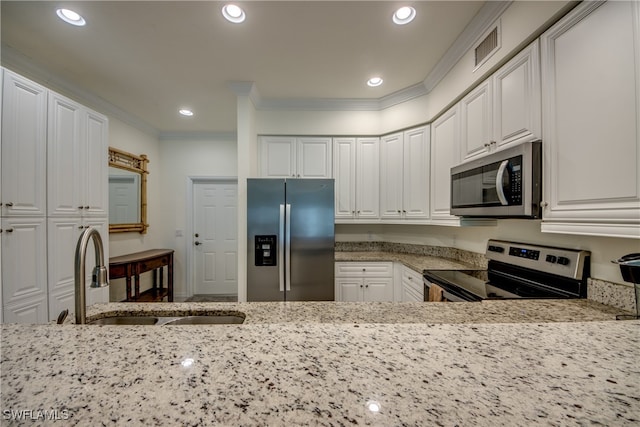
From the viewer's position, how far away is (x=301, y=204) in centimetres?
254

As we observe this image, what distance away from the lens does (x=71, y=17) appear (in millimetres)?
1724

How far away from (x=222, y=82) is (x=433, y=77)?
2158 mm

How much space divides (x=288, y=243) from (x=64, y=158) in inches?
73.8

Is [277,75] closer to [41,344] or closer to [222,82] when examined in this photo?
[222,82]

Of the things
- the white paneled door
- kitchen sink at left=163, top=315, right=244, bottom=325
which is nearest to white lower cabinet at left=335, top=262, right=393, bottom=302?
kitchen sink at left=163, top=315, right=244, bottom=325

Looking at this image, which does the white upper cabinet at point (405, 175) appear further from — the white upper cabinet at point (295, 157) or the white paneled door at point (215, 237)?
the white paneled door at point (215, 237)

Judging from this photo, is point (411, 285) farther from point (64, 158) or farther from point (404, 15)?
point (64, 158)

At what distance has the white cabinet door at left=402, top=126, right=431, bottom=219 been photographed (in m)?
2.65

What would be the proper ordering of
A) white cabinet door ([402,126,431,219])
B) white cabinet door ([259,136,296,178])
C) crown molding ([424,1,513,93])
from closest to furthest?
crown molding ([424,1,513,93]), white cabinet door ([402,126,431,219]), white cabinet door ([259,136,296,178])

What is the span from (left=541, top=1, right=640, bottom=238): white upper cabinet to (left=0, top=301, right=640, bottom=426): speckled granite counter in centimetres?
65

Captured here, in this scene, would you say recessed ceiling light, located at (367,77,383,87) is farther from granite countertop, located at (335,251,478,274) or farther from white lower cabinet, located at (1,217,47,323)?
white lower cabinet, located at (1,217,47,323)

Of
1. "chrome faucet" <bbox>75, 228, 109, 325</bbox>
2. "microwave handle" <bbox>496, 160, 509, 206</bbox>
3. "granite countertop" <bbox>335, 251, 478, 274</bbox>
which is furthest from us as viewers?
"granite countertop" <bbox>335, 251, 478, 274</bbox>

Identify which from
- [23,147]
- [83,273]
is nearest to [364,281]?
[83,273]

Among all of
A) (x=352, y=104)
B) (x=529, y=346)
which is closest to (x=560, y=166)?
(x=529, y=346)
